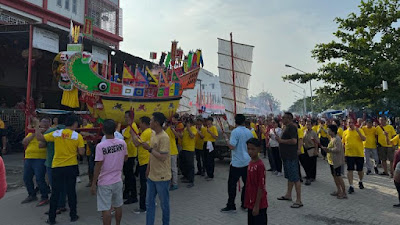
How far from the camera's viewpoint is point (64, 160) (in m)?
4.68

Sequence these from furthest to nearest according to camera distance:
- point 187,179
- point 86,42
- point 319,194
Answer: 1. point 86,42
2. point 187,179
3. point 319,194

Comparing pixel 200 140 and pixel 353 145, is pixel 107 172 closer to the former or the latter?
pixel 200 140

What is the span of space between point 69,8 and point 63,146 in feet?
56.4

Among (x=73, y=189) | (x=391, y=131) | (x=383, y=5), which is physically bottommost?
(x=73, y=189)

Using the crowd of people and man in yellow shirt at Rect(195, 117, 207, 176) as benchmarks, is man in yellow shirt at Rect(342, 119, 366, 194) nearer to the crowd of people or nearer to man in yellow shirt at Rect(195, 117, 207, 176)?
the crowd of people

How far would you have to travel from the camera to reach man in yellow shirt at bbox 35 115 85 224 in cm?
466

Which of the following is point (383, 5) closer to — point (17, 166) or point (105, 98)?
point (105, 98)

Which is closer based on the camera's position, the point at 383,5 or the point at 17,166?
the point at 17,166

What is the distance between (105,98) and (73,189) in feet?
7.06

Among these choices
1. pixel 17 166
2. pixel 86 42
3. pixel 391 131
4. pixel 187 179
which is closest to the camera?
pixel 187 179

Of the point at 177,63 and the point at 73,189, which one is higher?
the point at 177,63

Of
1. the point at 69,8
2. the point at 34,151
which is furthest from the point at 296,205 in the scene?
the point at 69,8

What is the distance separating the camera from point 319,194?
655 centimetres

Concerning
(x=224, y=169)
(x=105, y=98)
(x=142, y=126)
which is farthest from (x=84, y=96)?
(x=224, y=169)
